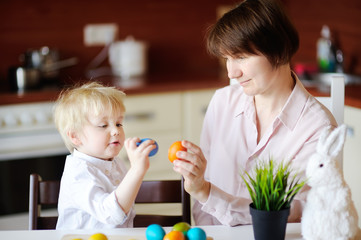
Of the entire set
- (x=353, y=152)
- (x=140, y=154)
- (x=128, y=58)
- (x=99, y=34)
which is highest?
(x=99, y=34)

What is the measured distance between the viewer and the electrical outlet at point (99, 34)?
3.69m

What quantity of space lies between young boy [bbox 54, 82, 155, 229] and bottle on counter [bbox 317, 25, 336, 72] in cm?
202

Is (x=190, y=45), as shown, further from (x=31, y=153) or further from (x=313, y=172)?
(x=313, y=172)

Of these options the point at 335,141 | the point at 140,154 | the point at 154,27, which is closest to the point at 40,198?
the point at 140,154

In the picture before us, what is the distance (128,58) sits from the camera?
362 cm

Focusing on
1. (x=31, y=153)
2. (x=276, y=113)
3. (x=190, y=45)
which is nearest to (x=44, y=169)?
(x=31, y=153)

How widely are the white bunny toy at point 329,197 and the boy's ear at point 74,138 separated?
29.6 inches

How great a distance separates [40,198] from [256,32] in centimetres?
85

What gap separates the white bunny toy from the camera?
132 centimetres

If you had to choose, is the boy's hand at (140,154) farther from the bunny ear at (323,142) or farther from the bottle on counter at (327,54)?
the bottle on counter at (327,54)

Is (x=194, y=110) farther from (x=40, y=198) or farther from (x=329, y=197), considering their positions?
(x=329, y=197)

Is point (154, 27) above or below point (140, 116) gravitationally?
above

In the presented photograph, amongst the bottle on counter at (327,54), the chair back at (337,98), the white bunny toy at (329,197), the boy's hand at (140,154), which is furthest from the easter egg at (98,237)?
the bottle on counter at (327,54)

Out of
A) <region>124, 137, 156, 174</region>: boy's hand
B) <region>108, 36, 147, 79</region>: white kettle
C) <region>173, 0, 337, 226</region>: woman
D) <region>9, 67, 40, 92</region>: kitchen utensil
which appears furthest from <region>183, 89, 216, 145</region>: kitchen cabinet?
<region>124, 137, 156, 174</region>: boy's hand
